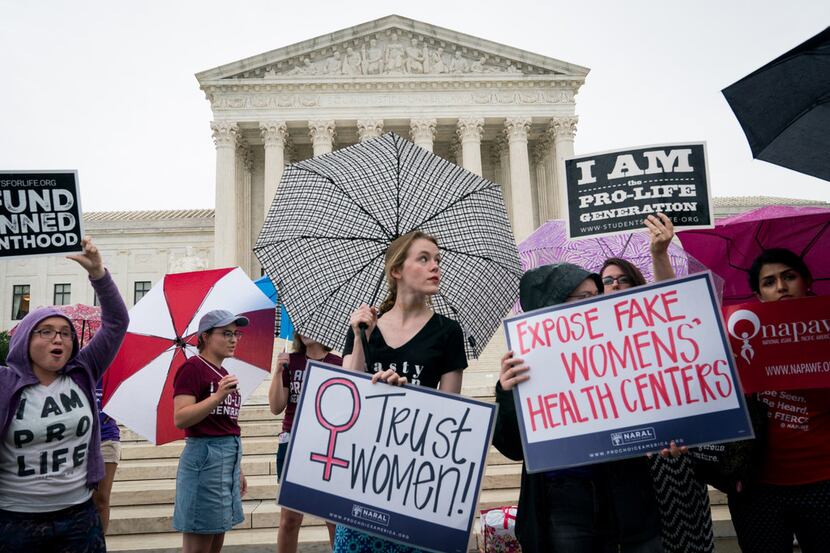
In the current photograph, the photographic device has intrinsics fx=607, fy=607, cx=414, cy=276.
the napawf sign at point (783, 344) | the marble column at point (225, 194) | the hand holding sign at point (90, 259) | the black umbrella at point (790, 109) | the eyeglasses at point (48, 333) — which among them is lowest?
the napawf sign at point (783, 344)

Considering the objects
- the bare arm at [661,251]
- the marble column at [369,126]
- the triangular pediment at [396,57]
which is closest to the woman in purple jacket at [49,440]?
the bare arm at [661,251]

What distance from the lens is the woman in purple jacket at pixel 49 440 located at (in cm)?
321

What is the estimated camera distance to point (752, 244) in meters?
4.22

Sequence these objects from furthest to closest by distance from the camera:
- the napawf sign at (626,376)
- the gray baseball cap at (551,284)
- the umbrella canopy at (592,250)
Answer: the umbrella canopy at (592,250) → the gray baseball cap at (551,284) → the napawf sign at (626,376)

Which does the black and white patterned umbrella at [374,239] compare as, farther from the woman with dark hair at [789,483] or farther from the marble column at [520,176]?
the marble column at [520,176]

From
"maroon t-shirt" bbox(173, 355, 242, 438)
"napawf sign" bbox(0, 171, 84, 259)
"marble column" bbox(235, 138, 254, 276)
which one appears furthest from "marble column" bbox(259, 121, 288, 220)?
"napawf sign" bbox(0, 171, 84, 259)

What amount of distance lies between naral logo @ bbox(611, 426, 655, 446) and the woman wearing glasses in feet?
8.04

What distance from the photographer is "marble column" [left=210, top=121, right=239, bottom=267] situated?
32.5 meters

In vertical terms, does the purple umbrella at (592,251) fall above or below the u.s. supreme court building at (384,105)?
below

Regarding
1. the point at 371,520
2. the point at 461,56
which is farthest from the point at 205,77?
the point at 371,520

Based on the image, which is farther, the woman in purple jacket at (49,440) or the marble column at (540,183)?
the marble column at (540,183)

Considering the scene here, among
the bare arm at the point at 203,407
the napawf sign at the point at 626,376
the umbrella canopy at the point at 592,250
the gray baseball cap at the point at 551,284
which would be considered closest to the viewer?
the napawf sign at the point at 626,376

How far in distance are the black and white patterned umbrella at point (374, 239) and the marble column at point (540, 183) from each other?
34001mm

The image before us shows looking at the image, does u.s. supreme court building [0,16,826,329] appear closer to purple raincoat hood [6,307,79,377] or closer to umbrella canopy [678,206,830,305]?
umbrella canopy [678,206,830,305]
